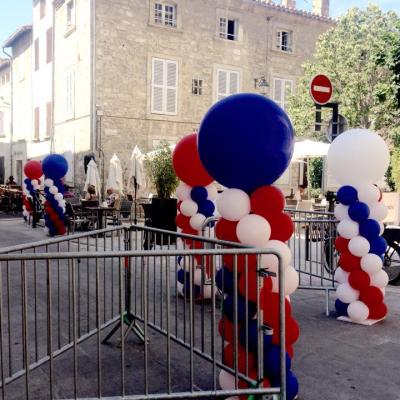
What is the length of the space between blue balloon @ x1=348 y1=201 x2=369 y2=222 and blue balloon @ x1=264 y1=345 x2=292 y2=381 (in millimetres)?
2404

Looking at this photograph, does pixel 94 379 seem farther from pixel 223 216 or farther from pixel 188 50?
pixel 188 50

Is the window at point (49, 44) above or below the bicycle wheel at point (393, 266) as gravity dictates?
above

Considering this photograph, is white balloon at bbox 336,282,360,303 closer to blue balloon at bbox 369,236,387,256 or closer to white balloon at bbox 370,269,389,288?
white balloon at bbox 370,269,389,288

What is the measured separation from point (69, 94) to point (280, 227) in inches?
735

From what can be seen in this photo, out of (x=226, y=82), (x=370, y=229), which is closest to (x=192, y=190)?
(x=370, y=229)

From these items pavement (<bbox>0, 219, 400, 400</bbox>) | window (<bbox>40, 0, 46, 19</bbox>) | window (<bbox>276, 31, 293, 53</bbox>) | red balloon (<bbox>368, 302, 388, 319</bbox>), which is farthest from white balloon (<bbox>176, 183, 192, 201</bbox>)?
window (<bbox>40, 0, 46, 19</bbox>)

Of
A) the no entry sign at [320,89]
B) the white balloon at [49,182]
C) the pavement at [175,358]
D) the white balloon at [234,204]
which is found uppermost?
the no entry sign at [320,89]

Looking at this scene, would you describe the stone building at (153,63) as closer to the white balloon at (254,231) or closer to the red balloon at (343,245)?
the red balloon at (343,245)

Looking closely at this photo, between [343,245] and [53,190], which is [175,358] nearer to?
[343,245]

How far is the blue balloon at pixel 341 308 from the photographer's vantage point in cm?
533

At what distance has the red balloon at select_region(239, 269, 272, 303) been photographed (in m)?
3.17

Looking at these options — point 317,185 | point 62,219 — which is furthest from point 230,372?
point 317,185

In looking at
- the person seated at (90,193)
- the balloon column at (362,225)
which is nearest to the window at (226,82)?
the person seated at (90,193)

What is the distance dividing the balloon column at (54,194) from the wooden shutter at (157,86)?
7.92 meters
